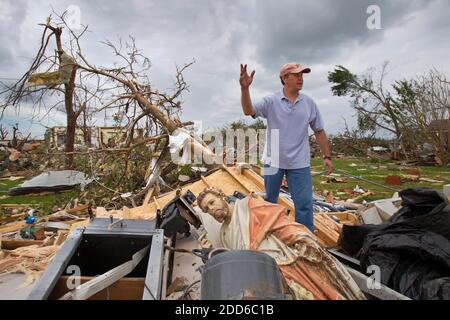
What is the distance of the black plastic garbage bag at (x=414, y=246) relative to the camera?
247cm

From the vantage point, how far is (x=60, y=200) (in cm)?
709

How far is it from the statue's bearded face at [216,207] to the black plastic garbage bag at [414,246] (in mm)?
1248

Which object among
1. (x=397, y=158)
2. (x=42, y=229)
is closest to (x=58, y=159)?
(x=42, y=229)

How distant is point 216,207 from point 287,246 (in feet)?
2.32

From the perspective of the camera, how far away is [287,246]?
8.23 ft

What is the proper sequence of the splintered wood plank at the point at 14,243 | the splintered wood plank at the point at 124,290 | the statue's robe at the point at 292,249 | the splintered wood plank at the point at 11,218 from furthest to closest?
the splintered wood plank at the point at 11,218 → the splintered wood plank at the point at 14,243 → the statue's robe at the point at 292,249 → the splintered wood plank at the point at 124,290

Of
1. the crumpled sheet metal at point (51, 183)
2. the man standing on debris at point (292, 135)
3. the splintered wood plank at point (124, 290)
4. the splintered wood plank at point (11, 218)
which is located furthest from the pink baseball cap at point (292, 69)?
the crumpled sheet metal at point (51, 183)

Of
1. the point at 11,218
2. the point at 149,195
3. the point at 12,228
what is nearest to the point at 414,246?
the point at 149,195

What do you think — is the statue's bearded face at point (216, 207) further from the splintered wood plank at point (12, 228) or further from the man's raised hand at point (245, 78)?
the splintered wood plank at point (12, 228)

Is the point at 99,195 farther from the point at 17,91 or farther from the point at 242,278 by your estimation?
the point at 242,278

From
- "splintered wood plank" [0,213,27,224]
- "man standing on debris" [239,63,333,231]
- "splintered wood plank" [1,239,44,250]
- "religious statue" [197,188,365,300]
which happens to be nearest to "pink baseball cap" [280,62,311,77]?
"man standing on debris" [239,63,333,231]

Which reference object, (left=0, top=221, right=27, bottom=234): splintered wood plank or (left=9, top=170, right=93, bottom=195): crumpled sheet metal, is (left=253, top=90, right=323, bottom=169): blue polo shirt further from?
(left=9, top=170, right=93, bottom=195): crumpled sheet metal

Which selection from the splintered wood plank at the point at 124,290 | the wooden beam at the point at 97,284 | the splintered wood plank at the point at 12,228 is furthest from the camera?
the splintered wood plank at the point at 12,228
